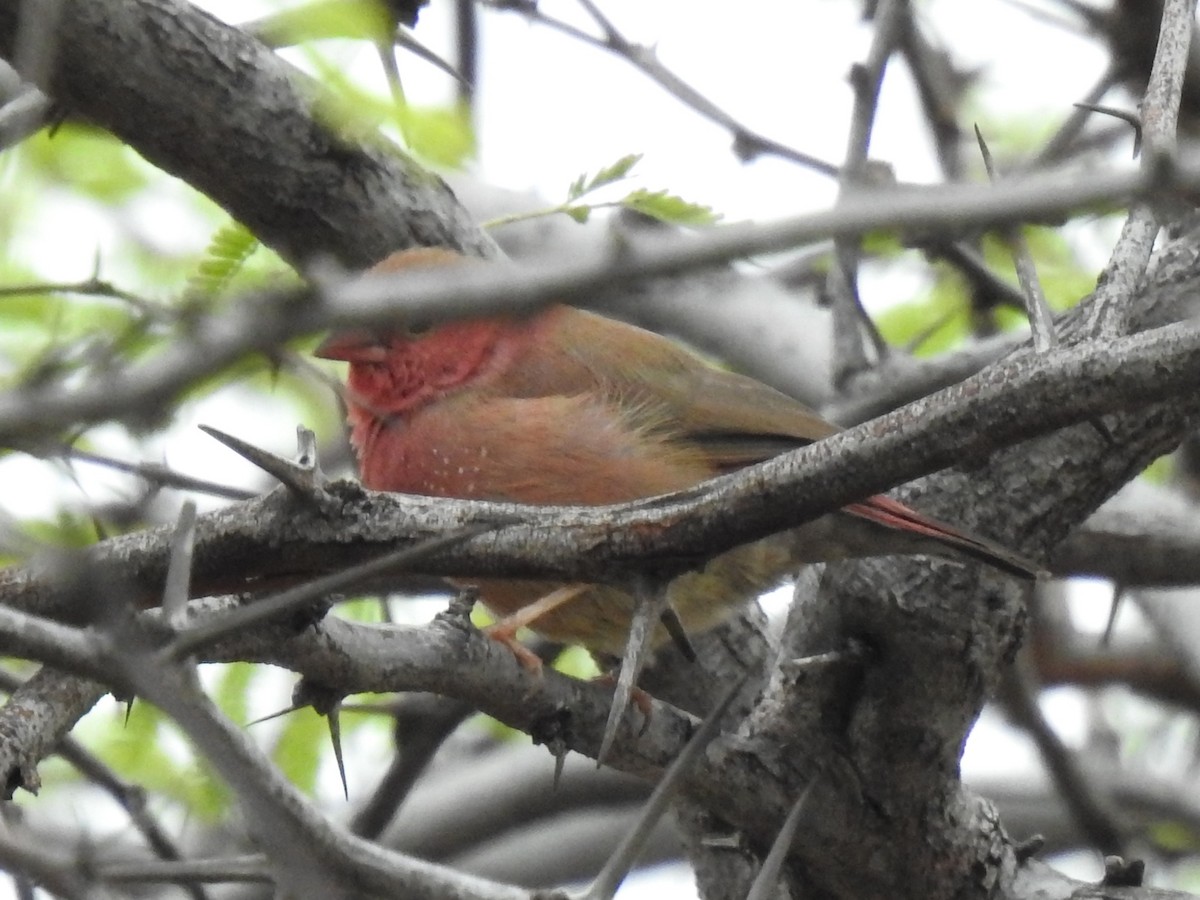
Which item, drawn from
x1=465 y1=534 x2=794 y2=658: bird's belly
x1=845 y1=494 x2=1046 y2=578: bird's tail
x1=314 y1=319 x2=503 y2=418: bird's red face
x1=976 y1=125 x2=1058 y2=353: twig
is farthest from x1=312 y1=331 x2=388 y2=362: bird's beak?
x1=976 y1=125 x2=1058 y2=353: twig

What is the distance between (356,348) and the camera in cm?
545

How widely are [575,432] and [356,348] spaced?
102cm

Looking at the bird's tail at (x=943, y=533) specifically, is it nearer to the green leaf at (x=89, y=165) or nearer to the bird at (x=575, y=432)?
the bird at (x=575, y=432)

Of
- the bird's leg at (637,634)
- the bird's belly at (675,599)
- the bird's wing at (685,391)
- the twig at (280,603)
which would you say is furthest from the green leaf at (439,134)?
the bird's wing at (685,391)

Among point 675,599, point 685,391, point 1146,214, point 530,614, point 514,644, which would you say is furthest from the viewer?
point 685,391

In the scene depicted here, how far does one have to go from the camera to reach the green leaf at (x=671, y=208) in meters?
3.88

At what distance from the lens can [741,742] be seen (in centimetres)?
381

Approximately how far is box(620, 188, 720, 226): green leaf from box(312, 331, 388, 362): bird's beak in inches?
68.0

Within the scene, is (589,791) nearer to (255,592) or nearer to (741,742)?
(741,742)

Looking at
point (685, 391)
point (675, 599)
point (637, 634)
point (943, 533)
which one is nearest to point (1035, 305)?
point (943, 533)

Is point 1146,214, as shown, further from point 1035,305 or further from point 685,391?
point 685,391

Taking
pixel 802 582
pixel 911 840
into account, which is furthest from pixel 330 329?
pixel 802 582

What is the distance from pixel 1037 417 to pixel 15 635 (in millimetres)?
1431

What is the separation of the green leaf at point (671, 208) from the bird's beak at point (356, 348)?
173cm
